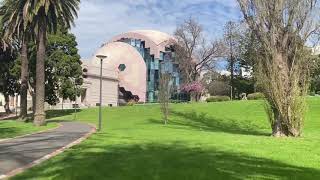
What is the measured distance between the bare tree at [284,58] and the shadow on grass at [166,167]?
10000 mm

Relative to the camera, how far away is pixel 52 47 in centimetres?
6538

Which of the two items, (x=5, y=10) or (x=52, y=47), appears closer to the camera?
(x=5, y=10)

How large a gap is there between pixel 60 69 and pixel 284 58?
40997 mm

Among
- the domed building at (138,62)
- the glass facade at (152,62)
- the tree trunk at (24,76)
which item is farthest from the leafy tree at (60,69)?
the glass facade at (152,62)

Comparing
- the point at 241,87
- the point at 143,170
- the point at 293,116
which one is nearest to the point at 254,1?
the point at 293,116

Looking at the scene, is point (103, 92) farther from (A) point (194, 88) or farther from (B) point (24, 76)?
(B) point (24, 76)

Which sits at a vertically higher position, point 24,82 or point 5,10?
point 5,10

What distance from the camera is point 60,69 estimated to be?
6331 centimetres

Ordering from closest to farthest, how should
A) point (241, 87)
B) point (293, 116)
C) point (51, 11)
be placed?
point (293, 116) < point (51, 11) < point (241, 87)

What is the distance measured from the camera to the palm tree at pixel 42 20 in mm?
43406

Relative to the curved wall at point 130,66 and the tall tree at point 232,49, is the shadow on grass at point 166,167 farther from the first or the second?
the curved wall at point 130,66

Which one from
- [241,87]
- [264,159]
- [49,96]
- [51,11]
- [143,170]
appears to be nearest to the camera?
Answer: [143,170]

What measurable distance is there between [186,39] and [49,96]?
4006cm

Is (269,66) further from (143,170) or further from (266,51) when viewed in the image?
(143,170)
